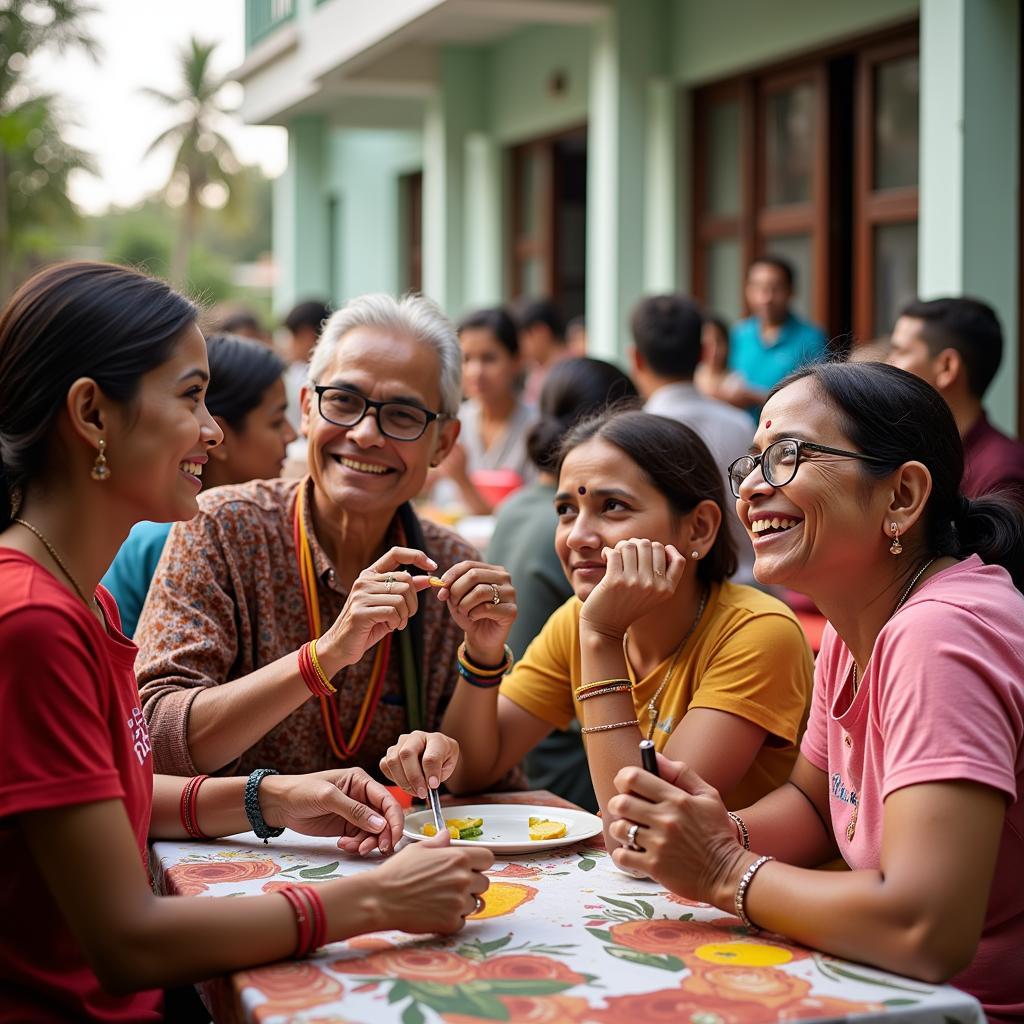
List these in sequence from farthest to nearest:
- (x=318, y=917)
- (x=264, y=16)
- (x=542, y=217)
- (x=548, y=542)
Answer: (x=264, y=16)
(x=542, y=217)
(x=548, y=542)
(x=318, y=917)

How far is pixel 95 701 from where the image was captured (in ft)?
5.32

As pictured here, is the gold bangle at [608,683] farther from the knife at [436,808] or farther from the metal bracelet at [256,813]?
the metal bracelet at [256,813]

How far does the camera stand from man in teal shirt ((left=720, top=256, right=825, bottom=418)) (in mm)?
7695

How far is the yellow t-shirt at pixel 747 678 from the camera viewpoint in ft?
7.72

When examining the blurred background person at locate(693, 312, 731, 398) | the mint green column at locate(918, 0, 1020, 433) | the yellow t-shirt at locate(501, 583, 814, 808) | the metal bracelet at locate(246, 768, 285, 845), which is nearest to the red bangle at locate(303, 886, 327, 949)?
the metal bracelet at locate(246, 768, 285, 845)

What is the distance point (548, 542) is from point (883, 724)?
1.96m

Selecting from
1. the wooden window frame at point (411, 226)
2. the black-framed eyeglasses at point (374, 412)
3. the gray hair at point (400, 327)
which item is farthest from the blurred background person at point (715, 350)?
the wooden window frame at point (411, 226)

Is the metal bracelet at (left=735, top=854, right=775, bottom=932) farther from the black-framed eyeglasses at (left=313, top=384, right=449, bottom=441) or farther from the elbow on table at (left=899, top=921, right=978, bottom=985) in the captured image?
the black-framed eyeglasses at (left=313, top=384, right=449, bottom=441)

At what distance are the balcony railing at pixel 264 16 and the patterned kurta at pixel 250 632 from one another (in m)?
12.2

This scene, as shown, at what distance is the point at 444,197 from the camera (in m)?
12.2

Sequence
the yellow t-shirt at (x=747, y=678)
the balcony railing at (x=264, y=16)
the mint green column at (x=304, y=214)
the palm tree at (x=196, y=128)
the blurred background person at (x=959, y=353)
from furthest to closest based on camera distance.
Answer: the palm tree at (x=196, y=128) < the mint green column at (x=304, y=214) < the balcony railing at (x=264, y=16) < the blurred background person at (x=959, y=353) < the yellow t-shirt at (x=747, y=678)

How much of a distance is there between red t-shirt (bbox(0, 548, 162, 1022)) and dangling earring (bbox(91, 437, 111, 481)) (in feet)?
0.48

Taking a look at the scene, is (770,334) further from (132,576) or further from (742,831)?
(742,831)

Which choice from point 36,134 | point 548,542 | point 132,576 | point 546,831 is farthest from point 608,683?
point 36,134
